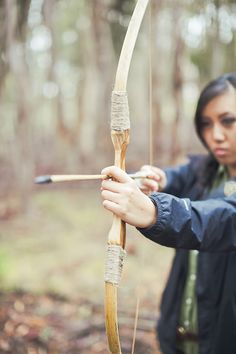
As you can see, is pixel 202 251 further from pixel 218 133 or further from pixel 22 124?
pixel 22 124

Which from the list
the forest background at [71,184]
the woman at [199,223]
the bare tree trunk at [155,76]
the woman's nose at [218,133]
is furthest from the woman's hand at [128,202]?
the bare tree trunk at [155,76]

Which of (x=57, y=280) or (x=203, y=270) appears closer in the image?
(x=203, y=270)

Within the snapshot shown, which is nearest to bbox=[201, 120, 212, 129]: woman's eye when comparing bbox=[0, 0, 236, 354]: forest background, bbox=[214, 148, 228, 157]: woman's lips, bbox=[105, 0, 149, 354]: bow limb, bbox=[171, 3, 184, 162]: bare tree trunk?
bbox=[214, 148, 228, 157]: woman's lips

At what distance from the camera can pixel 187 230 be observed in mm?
1096

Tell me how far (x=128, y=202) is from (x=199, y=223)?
0.71 feet

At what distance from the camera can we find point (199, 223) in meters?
1.12

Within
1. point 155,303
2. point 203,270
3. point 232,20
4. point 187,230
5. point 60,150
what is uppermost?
point 232,20

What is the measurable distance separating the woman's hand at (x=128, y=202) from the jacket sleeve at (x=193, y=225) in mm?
26

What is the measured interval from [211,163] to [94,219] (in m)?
3.43

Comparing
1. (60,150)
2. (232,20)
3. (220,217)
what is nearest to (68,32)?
(60,150)

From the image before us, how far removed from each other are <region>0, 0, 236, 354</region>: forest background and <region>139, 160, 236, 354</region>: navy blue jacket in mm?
422

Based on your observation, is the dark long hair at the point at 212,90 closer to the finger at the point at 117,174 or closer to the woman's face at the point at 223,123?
the woman's face at the point at 223,123

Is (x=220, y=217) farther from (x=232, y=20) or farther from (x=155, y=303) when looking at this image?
(x=232, y=20)

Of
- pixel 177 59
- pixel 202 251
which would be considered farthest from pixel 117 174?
pixel 177 59
